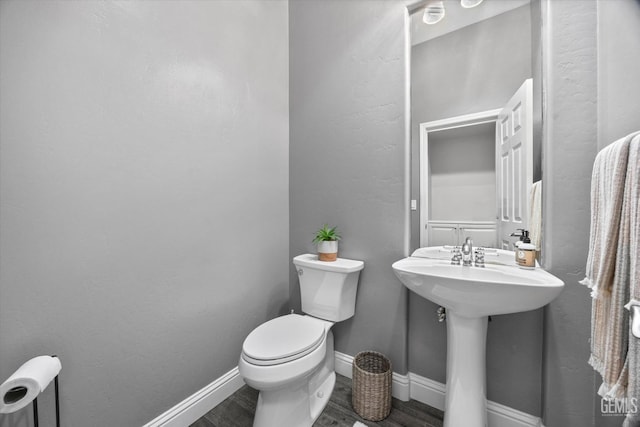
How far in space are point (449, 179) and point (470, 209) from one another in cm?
19

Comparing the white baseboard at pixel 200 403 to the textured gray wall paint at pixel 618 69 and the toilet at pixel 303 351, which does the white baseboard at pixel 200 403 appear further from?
the textured gray wall paint at pixel 618 69

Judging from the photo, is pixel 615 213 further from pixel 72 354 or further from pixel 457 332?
pixel 72 354

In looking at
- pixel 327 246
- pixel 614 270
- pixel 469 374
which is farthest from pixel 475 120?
pixel 469 374

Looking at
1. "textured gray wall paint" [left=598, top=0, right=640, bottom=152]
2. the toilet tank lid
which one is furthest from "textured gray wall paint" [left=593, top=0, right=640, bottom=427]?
the toilet tank lid

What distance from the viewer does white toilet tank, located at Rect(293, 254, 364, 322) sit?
56.4 inches

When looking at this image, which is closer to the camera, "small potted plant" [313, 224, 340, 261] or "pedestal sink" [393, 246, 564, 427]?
"pedestal sink" [393, 246, 564, 427]

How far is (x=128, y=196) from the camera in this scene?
1028mm

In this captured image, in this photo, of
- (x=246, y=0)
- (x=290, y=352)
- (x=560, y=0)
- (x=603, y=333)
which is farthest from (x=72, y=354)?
(x=560, y=0)

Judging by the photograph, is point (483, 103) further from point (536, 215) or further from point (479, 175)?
point (536, 215)

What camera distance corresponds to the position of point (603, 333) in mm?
694

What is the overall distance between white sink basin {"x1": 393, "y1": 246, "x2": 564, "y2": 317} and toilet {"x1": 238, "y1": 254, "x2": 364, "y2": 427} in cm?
45

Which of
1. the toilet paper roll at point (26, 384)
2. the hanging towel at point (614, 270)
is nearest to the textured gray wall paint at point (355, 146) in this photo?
the hanging towel at point (614, 270)

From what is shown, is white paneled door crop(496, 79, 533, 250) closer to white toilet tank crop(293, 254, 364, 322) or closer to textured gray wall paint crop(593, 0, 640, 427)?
textured gray wall paint crop(593, 0, 640, 427)

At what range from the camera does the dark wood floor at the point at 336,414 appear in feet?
4.00
